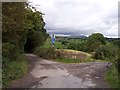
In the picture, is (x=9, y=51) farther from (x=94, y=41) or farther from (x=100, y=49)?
(x=94, y=41)

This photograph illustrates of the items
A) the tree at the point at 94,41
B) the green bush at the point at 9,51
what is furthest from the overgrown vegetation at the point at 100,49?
the green bush at the point at 9,51

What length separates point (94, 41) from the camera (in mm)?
46531

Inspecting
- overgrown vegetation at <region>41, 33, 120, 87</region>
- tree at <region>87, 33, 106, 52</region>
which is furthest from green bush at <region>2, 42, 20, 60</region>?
tree at <region>87, 33, 106, 52</region>

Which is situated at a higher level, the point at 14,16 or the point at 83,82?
the point at 14,16

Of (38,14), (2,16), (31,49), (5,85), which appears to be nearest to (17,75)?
(5,85)

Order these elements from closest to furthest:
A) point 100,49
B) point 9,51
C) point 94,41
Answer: point 9,51
point 100,49
point 94,41

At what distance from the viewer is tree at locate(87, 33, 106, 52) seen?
145ft

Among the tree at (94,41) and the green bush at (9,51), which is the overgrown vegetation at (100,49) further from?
the green bush at (9,51)

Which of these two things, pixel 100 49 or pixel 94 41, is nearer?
pixel 100 49

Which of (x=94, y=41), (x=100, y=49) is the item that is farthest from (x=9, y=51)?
(x=94, y=41)

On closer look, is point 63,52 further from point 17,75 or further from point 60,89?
point 60,89

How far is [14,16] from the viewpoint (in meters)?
12.9

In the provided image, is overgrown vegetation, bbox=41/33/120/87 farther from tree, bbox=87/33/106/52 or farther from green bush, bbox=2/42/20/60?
green bush, bbox=2/42/20/60

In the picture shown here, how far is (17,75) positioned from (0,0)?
5954 mm
